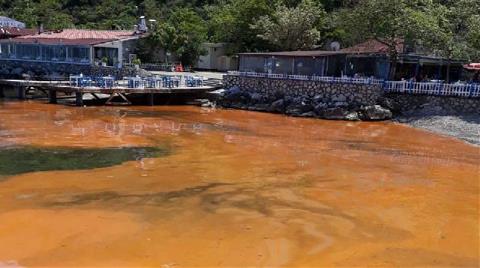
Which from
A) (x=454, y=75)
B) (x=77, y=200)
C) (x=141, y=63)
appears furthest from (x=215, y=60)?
(x=77, y=200)

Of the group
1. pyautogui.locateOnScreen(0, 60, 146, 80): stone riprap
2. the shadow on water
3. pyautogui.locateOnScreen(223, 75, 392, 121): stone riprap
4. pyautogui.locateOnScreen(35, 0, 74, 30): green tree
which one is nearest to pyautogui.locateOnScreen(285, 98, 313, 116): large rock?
pyautogui.locateOnScreen(223, 75, 392, 121): stone riprap

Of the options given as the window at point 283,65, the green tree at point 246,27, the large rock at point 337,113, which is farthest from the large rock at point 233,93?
the green tree at point 246,27

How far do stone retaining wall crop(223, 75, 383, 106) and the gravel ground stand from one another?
2728 mm

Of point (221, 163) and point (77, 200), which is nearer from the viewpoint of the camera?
point (77, 200)

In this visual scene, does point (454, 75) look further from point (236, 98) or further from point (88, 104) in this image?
point (88, 104)

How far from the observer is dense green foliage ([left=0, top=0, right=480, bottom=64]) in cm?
3247

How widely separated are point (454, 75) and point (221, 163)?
25.9 meters

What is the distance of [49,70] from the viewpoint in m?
53.8

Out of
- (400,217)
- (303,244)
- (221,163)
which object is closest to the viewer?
(303,244)

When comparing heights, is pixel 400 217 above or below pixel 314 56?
below

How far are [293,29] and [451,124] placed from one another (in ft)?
70.4

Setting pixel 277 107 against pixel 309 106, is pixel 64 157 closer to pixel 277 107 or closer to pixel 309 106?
pixel 309 106

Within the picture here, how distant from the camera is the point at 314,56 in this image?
3794 centimetres

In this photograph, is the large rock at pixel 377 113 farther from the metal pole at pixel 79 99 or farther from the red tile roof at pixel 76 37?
the red tile roof at pixel 76 37
